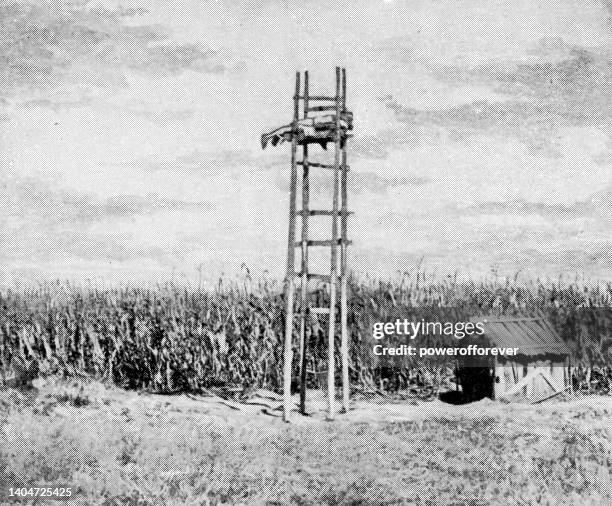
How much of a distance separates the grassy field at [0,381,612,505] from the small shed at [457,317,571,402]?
321 mm

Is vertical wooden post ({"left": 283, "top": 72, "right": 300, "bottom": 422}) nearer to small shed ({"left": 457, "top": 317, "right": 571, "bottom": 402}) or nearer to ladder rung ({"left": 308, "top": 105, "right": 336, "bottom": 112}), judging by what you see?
ladder rung ({"left": 308, "top": 105, "right": 336, "bottom": 112})

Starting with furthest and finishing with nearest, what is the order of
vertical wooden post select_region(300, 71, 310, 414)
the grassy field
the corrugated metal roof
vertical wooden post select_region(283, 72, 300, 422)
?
the corrugated metal roof → vertical wooden post select_region(300, 71, 310, 414) → vertical wooden post select_region(283, 72, 300, 422) → the grassy field

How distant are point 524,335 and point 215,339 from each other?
170 inches

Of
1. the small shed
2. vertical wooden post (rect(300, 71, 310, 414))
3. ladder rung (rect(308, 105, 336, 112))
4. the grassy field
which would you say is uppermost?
ladder rung (rect(308, 105, 336, 112))

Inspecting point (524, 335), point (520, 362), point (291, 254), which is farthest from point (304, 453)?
point (524, 335)

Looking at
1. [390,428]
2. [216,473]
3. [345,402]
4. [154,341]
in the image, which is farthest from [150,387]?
[216,473]

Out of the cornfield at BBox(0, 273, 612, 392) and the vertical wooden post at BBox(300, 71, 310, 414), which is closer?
the vertical wooden post at BBox(300, 71, 310, 414)

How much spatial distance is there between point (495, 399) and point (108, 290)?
636cm

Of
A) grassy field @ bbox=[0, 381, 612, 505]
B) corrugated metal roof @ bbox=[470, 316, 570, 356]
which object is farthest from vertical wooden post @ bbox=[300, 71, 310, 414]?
corrugated metal roof @ bbox=[470, 316, 570, 356]

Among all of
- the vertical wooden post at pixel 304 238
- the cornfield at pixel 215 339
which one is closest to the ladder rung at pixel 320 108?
the vertical wooden post at pixel 304 238

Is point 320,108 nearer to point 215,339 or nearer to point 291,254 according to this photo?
point 291,254

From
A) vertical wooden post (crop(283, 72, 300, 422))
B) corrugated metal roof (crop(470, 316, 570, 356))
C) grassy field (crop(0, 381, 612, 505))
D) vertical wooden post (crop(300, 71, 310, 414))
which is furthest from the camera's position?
corrugated metal roof (crop(470, 316, 570, 356))

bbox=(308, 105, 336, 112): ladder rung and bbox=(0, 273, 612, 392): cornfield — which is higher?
bbox=(308, 105, 336, 112): ladder rung

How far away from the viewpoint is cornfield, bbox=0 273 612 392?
10.4 m
